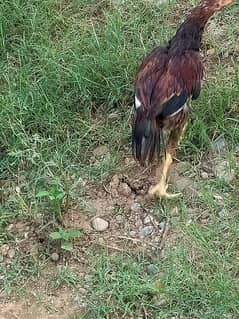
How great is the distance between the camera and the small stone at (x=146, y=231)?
388 centimetres

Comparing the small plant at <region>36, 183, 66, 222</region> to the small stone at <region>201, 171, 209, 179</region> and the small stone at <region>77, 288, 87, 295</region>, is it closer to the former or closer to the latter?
the small stone at <region>77, 288, 87, 295</region>

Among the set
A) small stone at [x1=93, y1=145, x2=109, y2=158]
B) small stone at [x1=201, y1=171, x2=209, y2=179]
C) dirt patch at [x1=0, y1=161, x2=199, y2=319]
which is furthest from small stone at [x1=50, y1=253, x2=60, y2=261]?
small stone at [x1=201, y1=171, x2=209, y2=179]

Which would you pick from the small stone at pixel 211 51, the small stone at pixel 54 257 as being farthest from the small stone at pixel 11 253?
the small stone at pixel 211 51

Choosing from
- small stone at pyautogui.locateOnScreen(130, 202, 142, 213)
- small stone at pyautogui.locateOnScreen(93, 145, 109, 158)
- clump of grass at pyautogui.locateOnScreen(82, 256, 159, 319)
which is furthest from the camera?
small stone at pyautogui.locateOnScreen(93, 145, 109, 158)

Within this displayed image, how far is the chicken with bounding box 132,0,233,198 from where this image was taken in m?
3.84

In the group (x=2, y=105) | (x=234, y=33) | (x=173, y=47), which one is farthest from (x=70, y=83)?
(x=234, y=33)

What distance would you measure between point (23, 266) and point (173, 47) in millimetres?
1255

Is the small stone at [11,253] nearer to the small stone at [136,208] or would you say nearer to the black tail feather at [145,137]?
the small stone at [136,208]

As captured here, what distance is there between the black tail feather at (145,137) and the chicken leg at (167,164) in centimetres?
14

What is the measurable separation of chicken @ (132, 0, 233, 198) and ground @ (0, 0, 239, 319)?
0.66ft

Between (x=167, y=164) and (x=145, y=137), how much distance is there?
0.25 metres

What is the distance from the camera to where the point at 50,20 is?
4.90 metres

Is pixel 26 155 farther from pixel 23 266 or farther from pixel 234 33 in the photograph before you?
pixel 234 33

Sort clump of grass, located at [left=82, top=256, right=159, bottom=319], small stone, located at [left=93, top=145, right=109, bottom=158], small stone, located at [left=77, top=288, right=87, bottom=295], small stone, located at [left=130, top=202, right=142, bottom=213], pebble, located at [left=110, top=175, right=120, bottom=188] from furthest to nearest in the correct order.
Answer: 1. small stone, located at [left=93, top=145, right=109, bottom=158]
2. pebble, located at [left=110, top=175, right=120, bottom=188]
3. small stone, located at [left=130, top=202, right=142, bottom=213]
4. small stone, located at [left=77, top=288, right=87, bottom=295]
5. clump of grass, located at [left=82, top=256, right=159, bottom=319]
